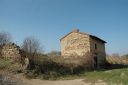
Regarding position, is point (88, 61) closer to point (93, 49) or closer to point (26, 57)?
point (93, 49)

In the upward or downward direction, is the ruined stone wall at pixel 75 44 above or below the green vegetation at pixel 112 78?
above

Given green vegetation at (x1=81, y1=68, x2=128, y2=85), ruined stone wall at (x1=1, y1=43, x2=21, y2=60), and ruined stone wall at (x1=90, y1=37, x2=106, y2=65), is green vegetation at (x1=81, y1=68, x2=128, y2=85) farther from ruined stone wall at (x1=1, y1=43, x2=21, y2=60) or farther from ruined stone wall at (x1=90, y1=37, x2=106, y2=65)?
ruined stone wall at (x1=90, y1=37, x2=106, y2=65)

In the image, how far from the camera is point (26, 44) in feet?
94.3

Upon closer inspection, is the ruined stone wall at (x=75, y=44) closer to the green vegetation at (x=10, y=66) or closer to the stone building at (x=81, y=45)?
the stone building at (x=81, y=45)

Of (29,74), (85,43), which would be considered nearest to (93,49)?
(85,43)

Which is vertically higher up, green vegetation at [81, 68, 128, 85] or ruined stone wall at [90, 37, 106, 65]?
ruined stone wall at [90, 37, 106, 65]

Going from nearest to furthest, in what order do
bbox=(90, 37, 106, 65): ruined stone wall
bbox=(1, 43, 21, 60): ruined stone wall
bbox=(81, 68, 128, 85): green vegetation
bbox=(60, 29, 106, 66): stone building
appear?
bbox=(81, 68, 128, 85): green vegetation < bbox=(1, 43, 21, 60): ruined stone wall < bbox=(60, 29, 106, 66): stone building < bbox=(90, 37, 106, 65): ruined stone wall

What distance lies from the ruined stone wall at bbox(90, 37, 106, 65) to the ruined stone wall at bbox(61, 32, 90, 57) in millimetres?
1283

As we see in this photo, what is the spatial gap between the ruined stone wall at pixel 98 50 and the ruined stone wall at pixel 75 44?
4.21ft

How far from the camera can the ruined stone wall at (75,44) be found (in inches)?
1528

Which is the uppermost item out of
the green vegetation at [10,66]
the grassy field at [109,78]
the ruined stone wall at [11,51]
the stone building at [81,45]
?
the stone building at [81,45]

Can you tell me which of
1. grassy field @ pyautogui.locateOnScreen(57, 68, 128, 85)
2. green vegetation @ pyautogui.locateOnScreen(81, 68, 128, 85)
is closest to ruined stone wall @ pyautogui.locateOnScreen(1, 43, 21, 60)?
grassy field @ pyautogui.locateOnScreen(57, 68, 128, 85)

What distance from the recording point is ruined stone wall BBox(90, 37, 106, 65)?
1565 inches

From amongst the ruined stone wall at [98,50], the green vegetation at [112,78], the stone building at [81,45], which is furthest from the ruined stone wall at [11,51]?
the ruined stone wall at [98,50]
